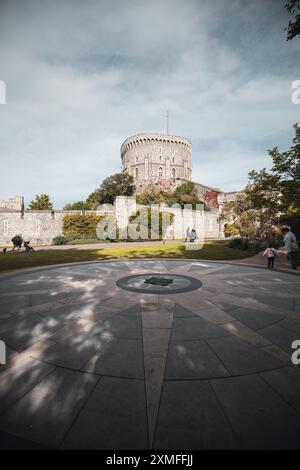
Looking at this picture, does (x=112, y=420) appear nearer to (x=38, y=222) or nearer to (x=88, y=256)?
(x=88, y=256)

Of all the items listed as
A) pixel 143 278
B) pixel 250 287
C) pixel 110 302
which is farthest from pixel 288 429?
pixel 143 278

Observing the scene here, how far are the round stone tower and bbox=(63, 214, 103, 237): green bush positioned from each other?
117ft

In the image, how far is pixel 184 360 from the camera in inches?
135

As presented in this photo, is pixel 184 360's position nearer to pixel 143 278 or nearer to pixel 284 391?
pixel 284 391

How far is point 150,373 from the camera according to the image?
3141 mm

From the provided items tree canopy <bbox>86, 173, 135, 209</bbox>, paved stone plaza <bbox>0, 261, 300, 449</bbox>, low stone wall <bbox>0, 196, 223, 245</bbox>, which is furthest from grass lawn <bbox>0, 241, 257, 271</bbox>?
tree canopy <bbox>86, 173, 135, 209</bbox>

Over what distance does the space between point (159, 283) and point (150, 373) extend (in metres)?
4.81

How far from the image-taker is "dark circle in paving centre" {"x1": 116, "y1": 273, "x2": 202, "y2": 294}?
23.1 ft

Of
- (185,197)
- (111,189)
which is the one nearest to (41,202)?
(111,189)

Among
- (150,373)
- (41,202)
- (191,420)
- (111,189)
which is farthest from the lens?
(41,202)

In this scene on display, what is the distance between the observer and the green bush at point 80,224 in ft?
114

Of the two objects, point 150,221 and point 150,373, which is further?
point 150,221

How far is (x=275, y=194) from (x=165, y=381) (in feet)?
54.2

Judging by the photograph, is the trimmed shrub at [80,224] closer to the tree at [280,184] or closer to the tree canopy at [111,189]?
the tree canopy at [111,189]
